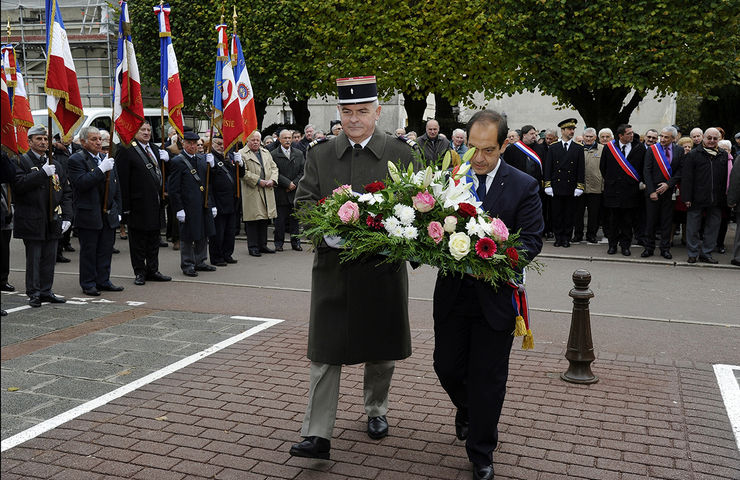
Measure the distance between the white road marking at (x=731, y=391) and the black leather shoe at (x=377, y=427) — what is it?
231 centimetres

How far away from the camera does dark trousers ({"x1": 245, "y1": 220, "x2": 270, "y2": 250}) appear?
13367 millimetres

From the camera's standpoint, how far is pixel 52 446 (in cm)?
464

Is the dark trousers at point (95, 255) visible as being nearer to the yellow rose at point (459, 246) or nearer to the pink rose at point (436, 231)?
the pink rose at point (436, 231)

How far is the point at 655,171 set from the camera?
42.0 ft

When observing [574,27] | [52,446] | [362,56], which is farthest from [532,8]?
[52,446]

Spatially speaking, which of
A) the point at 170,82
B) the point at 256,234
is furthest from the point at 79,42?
the point at 170,82

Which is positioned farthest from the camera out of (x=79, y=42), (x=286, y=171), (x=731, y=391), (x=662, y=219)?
(x=79, y=42)

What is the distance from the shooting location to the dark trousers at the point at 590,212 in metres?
14.3

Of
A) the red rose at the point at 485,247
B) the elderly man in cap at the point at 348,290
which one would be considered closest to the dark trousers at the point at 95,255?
the elderly man in cap at the point at 348,290

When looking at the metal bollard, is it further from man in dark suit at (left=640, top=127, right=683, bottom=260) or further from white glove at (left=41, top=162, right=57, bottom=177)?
man in dark suit at (left=640, top=127, right=683, bottom=260)

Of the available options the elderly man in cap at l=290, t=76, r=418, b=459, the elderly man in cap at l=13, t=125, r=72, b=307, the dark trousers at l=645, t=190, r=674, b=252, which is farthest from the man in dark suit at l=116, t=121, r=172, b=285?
the dark trousers at l=645, t=190, r=674, b=252

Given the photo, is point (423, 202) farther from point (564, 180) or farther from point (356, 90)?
point (564, 180)

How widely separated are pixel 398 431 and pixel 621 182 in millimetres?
9540

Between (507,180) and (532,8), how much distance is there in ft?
49.2
